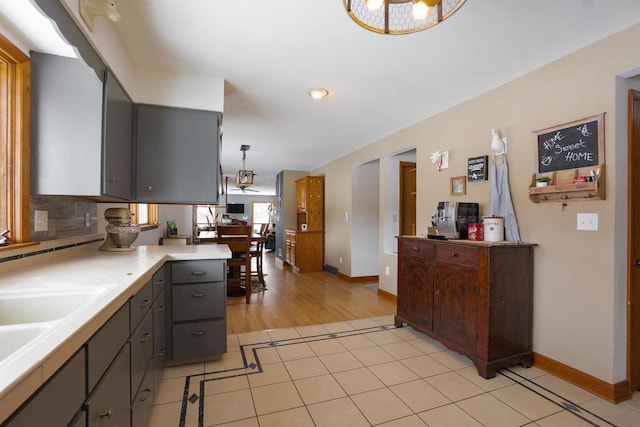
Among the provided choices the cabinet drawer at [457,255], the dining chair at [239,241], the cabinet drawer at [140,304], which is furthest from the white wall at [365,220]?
the cabinet drawer at [140,304]

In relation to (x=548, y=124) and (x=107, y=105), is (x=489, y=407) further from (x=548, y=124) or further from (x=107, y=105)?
(x=107, y=105)

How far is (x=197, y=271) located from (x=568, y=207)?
2.61 metres

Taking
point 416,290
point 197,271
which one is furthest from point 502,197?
point 197,271

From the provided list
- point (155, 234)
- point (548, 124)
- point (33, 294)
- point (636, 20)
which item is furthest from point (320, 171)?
point (33, 294)

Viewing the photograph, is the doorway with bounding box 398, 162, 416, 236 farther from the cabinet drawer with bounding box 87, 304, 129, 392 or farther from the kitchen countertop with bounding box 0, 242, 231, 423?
the cabinet drawer with bounding box 87, 304, 129, 392

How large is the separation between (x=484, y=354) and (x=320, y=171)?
5.13m

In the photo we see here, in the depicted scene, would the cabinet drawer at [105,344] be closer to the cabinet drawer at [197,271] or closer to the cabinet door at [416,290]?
the cabinet drawer at [197,271]

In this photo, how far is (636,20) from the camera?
175cm

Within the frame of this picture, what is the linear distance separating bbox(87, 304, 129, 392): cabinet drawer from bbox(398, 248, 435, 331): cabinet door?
227 cm

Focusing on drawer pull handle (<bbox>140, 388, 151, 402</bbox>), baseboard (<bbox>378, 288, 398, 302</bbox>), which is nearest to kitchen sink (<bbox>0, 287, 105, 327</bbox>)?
drawer pull handle (<bbox>140, 388, 151, 402</bbox>)

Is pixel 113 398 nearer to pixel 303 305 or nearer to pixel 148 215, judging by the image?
pixel 303 305

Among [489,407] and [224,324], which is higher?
[224,324]

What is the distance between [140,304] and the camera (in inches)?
57.7

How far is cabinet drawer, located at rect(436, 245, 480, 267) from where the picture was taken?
225 centimetres
